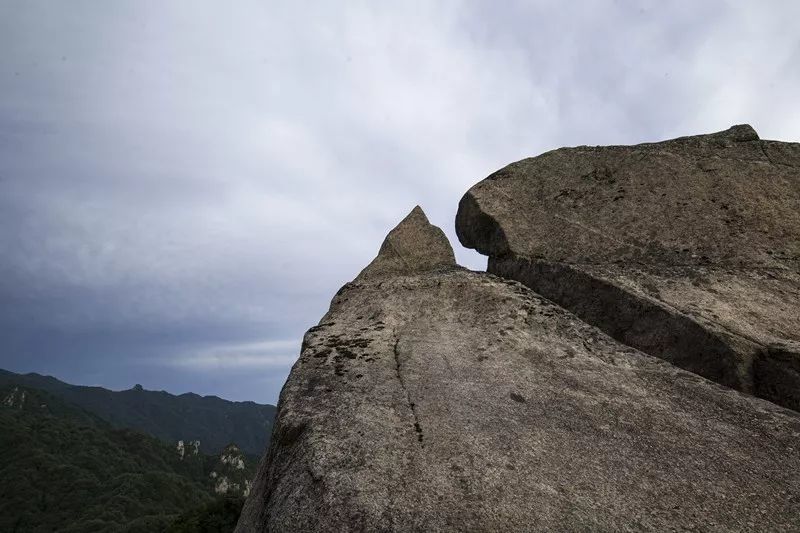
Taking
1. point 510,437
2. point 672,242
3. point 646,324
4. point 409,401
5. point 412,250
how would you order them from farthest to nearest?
point 412,250 < point 672,242 < point 646,324 < point 409,401 < point 510,437

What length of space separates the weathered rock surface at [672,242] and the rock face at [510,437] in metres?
1.11

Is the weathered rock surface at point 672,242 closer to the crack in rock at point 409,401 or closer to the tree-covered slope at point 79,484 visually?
the crack in rock at point 409,401

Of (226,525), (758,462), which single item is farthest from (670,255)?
(226,525)

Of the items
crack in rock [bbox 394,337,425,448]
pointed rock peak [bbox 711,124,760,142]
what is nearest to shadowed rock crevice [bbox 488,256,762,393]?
crack in rock [bbox 394,337,425,448]

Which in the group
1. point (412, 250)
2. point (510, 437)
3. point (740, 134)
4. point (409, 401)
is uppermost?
point (740, 134)

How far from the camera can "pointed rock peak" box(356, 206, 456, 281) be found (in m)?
13.7

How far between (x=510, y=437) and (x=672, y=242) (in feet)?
25.6

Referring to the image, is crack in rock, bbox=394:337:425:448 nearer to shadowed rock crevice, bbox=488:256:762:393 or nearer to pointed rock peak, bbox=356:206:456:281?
pointed rock peak, bbox=356:206:456:281

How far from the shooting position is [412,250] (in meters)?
14.4

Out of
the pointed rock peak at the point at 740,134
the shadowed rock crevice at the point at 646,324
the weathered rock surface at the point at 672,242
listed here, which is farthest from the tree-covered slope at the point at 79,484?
the pointed rock peak at the point at 740,134

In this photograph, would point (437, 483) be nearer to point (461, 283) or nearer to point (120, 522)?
point (461, 283)

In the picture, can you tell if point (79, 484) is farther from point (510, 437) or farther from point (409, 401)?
point (510, 437)

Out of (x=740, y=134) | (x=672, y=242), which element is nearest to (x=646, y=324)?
(x=672, y=242)

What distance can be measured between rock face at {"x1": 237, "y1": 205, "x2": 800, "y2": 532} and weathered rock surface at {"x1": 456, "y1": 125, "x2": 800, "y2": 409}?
1111mm
